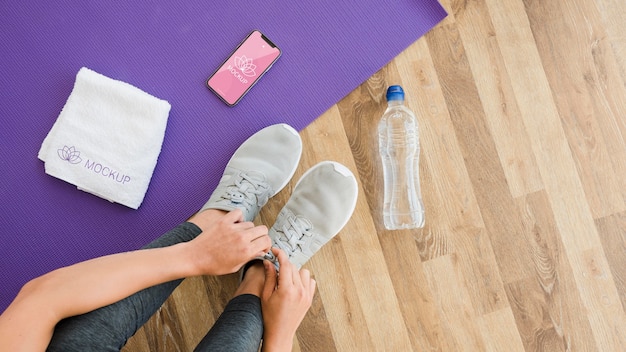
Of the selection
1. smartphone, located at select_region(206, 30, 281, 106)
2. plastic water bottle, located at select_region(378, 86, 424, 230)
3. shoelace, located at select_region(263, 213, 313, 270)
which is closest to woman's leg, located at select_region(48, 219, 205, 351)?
shoelace, located at select_region(263, 213, 313, 270)

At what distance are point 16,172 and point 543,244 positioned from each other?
108cm

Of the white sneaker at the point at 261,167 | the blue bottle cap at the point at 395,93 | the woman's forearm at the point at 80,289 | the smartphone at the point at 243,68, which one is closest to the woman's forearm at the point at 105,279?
the woman's forearm at the point at 80,289

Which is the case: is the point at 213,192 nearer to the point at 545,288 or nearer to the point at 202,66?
the point at 202,66

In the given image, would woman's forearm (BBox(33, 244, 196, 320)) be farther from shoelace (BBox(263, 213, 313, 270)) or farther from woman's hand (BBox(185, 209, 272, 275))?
shoelace (BBox(263, 213, 313, 270))

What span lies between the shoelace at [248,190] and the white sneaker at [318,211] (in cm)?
6

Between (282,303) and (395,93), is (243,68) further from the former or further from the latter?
(282,303)

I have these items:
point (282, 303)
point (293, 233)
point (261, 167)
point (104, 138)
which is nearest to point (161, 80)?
point (104, 138)

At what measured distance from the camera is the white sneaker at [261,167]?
962mm

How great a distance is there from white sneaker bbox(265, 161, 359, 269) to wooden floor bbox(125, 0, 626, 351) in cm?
4

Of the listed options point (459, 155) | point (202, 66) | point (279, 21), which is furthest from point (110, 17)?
point (459, 155)

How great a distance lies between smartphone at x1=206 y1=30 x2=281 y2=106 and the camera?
3.28 ft

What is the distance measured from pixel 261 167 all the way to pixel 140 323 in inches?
14.1

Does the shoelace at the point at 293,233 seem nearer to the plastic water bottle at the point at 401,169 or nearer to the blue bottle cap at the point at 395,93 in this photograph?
the plastic water bottle at the point at 401,169

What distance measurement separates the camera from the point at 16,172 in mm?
994
